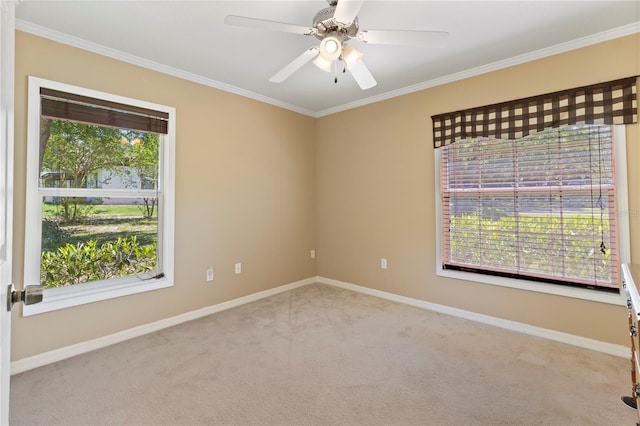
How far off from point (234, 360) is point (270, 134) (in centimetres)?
260

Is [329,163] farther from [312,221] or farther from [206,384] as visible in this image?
[206,384]

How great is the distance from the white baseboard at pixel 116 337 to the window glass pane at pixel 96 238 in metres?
0.50

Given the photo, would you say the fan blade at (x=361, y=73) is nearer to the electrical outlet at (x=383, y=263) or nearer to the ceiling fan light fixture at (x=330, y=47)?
the ceiling fan light fixture at (x=330, y=47)

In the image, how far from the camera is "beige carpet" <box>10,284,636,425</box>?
169cm

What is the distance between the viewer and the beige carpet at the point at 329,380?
1.69 metres

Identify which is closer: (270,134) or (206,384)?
(206,384)

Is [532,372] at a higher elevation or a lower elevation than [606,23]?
lower

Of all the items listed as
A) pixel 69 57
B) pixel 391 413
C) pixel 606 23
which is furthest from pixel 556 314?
pixel 69 57

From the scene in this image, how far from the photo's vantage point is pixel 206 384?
196cm

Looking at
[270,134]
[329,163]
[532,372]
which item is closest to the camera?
[532,372]

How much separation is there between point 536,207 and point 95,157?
3785 millimetres

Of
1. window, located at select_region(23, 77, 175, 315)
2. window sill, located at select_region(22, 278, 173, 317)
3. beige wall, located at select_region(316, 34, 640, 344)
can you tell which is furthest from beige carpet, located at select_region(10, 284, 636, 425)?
window, located at select_region(23, 77, 175, 315)

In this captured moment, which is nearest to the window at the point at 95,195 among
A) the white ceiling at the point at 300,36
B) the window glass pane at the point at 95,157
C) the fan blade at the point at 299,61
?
the window glass pane at the point at 95,157

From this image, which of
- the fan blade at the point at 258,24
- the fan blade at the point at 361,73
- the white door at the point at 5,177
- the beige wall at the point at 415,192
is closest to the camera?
the white door at the point at 5,177
